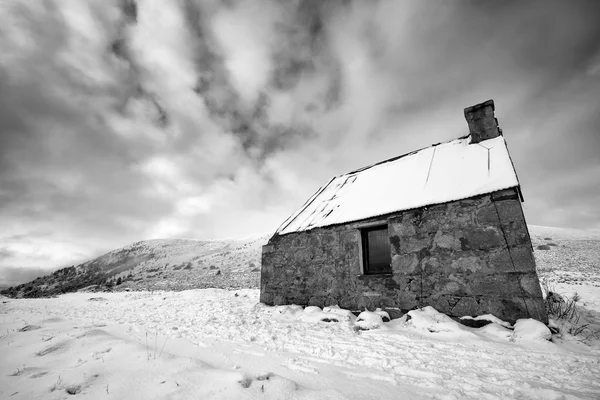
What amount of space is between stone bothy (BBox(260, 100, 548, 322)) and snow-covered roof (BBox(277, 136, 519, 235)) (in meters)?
0.03

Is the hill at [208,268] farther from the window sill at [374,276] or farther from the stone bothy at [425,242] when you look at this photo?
the window sill at [374,276]

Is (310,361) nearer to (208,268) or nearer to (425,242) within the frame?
(425,242)

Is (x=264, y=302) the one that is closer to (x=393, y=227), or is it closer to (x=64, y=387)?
(x=393, y=227)

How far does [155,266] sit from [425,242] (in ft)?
118

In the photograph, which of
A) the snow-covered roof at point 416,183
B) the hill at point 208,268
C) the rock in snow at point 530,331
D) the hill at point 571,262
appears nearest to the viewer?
the rock in snow at point 530,331

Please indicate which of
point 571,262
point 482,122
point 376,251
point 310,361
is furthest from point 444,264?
point 571,262

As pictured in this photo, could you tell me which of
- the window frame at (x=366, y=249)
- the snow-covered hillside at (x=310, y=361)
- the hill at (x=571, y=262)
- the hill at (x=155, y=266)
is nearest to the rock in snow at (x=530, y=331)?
the snow-covered hillside at (x=310, y=361)

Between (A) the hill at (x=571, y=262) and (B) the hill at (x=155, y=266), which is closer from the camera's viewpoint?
(A) the hill at (x=571, y=262)

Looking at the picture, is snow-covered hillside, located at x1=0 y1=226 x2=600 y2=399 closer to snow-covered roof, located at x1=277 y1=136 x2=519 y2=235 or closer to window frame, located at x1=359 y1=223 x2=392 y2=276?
window frame, located at x1=359 y1=223 x2=392 y2=276

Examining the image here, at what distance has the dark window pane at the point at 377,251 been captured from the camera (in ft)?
19.7

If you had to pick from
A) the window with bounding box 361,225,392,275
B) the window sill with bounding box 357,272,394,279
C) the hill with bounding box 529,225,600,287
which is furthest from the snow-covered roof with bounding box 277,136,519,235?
the hill with bounding box 529,225,600,287

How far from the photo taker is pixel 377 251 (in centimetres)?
620

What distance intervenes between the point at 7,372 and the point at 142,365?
1456mm

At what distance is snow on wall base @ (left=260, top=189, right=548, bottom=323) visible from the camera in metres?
4.26
